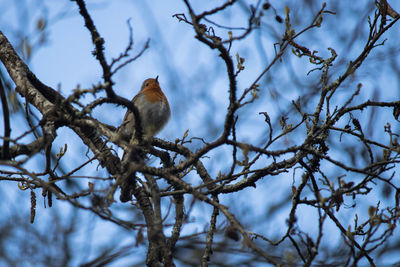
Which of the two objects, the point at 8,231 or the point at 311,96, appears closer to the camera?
the point at 311,96

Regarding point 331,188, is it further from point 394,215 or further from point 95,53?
point 95,53

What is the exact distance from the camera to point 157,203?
2568 mm

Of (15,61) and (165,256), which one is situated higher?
(15,61)

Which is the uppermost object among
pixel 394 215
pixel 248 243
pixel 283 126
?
pixel 283 126

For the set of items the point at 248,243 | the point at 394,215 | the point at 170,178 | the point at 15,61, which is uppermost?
the point at 15,61

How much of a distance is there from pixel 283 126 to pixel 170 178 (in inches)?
44.9

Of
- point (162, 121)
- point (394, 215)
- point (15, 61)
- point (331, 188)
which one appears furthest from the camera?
point (162, 121)

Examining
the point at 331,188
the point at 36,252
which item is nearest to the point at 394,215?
the point at 331,188

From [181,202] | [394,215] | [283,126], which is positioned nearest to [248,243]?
[394,215]

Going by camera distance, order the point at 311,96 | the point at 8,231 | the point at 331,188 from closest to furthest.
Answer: the point at 331,188 < the point at 311,96 < the point at 8,231

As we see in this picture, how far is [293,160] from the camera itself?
3152 mm

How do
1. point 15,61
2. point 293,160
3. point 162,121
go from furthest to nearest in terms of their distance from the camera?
point 162,121, point 15,61, point 293,160

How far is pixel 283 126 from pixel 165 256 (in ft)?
4.53

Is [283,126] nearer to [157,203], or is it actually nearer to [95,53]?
[157,203]
